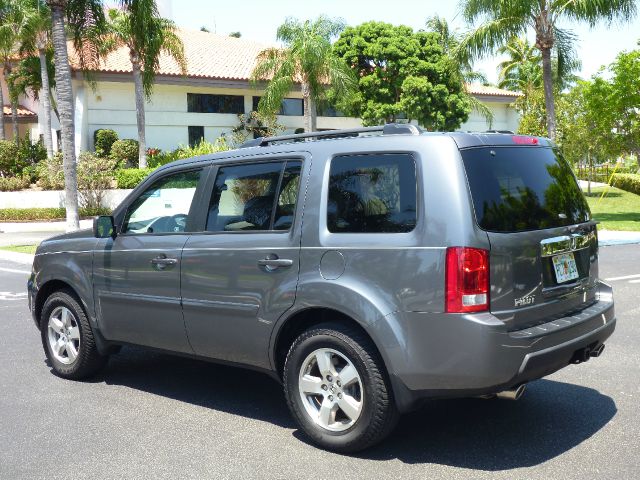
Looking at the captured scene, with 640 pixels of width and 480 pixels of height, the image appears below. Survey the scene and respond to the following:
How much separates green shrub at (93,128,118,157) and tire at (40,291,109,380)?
101 ft

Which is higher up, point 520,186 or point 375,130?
point 375,130

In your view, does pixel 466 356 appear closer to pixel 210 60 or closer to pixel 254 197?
pixel 254 197

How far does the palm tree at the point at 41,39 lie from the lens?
1221 inches

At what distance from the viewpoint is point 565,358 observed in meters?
4.45

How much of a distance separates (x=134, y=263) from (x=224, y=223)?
0.91 metres

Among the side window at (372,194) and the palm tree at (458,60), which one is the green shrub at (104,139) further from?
the side window at (372,194)

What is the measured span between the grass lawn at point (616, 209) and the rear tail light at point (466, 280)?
2004 cm

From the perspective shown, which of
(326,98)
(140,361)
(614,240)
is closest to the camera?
(140,361)

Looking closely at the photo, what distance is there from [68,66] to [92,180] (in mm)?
11141

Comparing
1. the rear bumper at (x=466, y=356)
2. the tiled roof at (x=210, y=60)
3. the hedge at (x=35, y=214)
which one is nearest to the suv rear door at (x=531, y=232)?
the rear bumper at (x=466, y=356)

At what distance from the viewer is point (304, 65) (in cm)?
3416

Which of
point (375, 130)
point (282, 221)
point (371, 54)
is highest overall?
point (371, 54)

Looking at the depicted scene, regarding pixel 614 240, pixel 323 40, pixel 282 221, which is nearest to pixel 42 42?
pixel 323 40

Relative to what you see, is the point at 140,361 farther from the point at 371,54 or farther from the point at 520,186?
the point at 371,54
